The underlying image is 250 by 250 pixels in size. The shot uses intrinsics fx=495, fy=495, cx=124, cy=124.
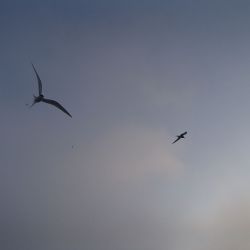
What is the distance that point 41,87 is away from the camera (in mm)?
126938

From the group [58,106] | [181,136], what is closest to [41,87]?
[58,106]

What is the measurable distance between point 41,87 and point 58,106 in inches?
344

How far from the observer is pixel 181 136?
155 m

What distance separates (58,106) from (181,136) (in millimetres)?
42397

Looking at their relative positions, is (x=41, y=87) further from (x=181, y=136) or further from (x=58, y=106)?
(x=181, y=136)

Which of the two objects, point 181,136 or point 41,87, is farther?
point 181,136

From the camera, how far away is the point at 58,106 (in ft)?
438

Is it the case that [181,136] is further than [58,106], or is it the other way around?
[181,136]
